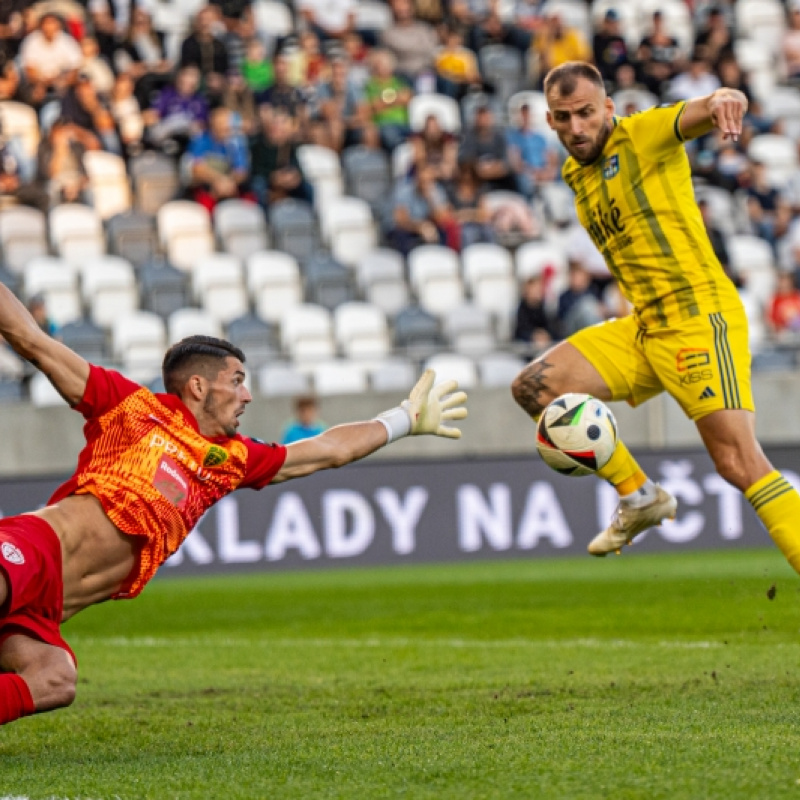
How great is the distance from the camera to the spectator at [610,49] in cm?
1961

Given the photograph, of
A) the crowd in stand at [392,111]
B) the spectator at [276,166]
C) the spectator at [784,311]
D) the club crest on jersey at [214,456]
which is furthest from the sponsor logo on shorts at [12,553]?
the spectator at [784,311]

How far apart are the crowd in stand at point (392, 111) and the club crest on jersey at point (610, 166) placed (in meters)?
8.41

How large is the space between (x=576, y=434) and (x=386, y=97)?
40.3 feet

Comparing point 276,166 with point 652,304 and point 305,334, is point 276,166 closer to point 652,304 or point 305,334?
point 305,334

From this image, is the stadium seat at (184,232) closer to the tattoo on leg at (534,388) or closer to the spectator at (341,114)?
the spectator at (341,114)

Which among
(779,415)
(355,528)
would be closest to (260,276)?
(355,528)

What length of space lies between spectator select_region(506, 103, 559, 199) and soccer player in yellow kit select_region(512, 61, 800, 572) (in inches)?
432

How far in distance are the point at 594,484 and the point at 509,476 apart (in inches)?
31.3

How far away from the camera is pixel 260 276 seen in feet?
54.7

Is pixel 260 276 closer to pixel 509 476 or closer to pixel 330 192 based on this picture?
pixel 330 192

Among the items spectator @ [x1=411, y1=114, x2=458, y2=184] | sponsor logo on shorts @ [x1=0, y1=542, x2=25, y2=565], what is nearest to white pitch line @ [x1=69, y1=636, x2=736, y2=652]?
sponsor logo on shorts @ [x1=0, y1=542, x2=25, y2=565]

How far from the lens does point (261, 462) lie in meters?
6.01

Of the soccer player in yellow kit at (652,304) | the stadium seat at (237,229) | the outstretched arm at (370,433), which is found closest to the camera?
the outstretched arm at (370,433)

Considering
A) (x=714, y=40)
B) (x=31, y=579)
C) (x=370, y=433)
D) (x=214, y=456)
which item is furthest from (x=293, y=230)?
(x=31, y=579)
